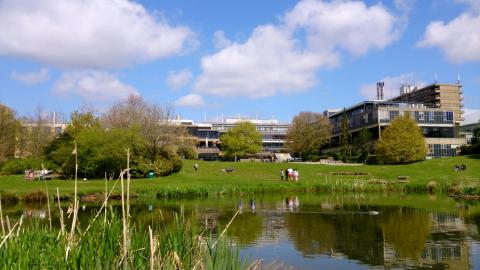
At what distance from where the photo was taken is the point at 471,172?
71.0m

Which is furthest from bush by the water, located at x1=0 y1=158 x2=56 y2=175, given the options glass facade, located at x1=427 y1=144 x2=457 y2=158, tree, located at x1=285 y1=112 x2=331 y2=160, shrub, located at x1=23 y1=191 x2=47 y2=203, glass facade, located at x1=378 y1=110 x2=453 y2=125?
glass facade, located at x1=427 y1=144 x2=457 y2=158

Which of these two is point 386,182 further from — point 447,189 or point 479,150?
point 479,150

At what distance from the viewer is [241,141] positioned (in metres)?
115

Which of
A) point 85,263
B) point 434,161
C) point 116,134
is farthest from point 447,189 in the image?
point 85,263

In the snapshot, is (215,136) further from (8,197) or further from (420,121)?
(8,197)

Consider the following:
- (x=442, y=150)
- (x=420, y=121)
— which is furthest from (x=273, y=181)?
(x=420, y=121)

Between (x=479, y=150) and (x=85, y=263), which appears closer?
(x=85, y=263)

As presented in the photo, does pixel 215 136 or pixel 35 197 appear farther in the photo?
pixel 215 136

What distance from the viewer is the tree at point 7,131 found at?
3039 inches

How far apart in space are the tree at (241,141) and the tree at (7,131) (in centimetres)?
4650

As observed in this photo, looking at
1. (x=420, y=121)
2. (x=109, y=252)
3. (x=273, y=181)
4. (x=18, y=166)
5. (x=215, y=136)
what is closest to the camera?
(x=109, y=252)

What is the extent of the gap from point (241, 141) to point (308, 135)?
16.3 meters

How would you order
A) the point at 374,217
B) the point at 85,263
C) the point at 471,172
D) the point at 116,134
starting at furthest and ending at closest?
the point at 471,172 → the point at 116,134 → the point at 374,217 → the point at 85,263

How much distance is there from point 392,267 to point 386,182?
137 ft
